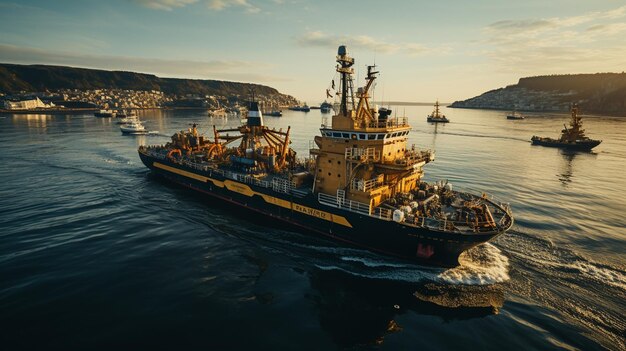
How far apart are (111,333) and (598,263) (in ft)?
91.8

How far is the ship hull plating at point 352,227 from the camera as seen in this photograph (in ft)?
58.7

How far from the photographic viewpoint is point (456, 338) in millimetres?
13312

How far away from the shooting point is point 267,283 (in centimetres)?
1705

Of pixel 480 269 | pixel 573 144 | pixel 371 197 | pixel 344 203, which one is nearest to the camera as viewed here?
pixel 480 269

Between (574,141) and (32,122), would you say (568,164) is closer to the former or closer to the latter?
(574,141)

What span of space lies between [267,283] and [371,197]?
28.1 feet

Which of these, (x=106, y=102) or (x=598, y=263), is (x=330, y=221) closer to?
(x=598, y=263)

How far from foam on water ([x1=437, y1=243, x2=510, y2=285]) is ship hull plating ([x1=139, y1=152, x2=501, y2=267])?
811 mm

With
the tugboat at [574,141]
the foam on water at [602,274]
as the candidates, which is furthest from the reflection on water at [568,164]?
the foam on water at [602,274]

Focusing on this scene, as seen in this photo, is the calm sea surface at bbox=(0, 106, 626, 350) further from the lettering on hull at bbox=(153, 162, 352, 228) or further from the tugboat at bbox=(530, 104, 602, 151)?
the tugboat at bbox=(530, 104, 602, 151)

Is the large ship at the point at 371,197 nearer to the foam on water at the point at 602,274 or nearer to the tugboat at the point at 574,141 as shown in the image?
the foam on water at the point at 602,274

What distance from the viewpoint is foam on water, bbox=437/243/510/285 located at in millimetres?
17688

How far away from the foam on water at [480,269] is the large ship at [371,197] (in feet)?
2.71

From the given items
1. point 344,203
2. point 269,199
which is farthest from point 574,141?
point 269,199
